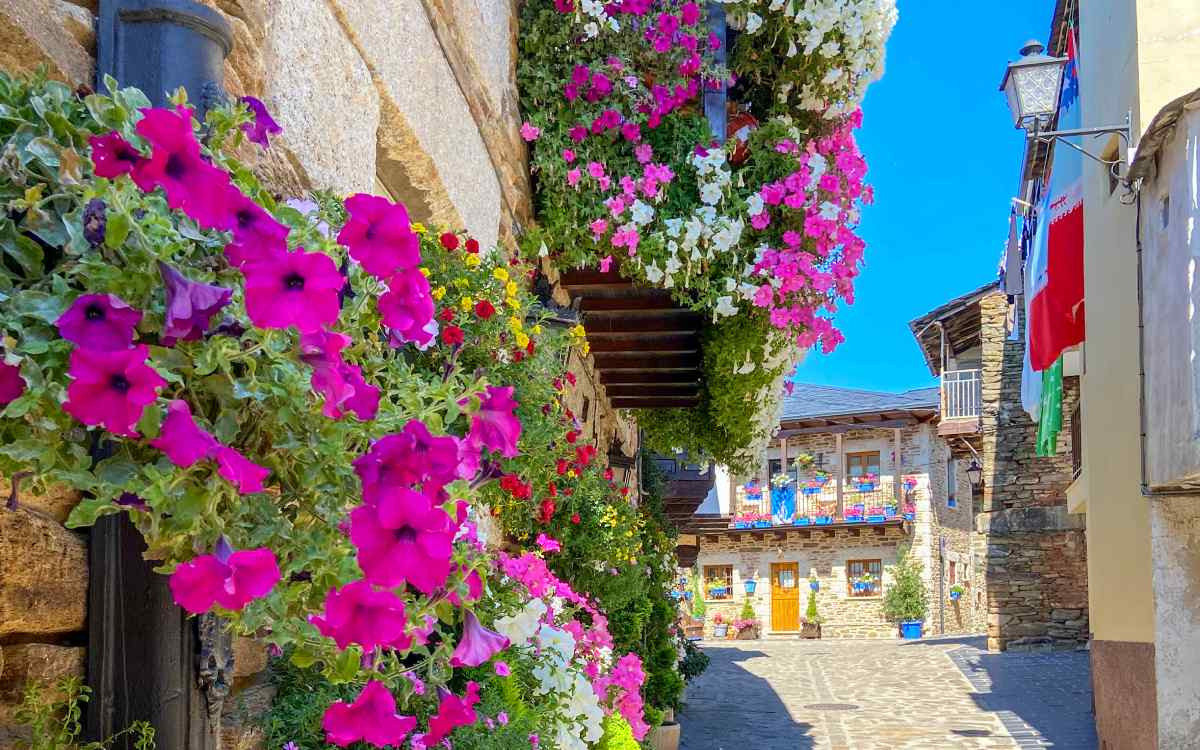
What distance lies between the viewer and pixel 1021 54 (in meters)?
8.21

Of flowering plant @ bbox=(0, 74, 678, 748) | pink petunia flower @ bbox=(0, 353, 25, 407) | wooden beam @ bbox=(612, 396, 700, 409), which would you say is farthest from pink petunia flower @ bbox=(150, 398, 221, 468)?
wooden beam @ bbox=(612, 396, 700, 409)

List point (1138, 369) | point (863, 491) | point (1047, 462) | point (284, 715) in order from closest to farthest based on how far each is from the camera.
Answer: point (284, 715) → point (1138, 369) → point (1047, 462) → point (863, 491)

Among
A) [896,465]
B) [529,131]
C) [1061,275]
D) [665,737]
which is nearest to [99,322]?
[529,131]

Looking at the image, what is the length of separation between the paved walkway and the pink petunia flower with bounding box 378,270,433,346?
9046 mm

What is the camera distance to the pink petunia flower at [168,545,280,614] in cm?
90

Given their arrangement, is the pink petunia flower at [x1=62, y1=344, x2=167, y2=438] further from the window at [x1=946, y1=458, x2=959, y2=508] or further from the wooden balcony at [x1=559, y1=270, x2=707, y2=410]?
the window at [x1=946, y1=458, x2=959, y2=508]

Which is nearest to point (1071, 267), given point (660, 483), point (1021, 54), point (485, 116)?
point (1021, 54)

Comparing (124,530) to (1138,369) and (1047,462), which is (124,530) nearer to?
(1138,369)

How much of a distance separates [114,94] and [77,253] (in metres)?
0.20

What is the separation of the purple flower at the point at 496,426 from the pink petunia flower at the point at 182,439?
409 millimetres

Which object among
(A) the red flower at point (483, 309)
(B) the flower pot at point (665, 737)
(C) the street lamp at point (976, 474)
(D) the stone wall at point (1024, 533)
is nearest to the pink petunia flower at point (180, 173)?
(A) the red flower at point (483, 309)

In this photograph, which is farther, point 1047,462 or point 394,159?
point 1047,462

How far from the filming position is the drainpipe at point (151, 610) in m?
1.31

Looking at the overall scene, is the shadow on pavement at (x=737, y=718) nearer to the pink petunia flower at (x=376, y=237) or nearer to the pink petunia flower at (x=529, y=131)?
the pink petunia flower at (x=529, y=131)
